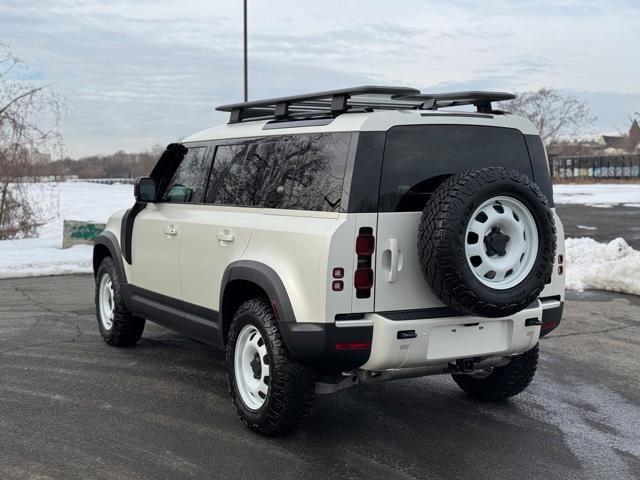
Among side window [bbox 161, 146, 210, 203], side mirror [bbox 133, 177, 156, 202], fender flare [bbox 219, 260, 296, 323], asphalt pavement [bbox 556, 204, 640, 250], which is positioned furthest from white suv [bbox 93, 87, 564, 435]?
asphalt pavement [bbox 556, 204, 640, 250]

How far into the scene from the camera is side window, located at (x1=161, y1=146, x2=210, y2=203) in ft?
18.0

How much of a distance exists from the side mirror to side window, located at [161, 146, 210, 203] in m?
0.09

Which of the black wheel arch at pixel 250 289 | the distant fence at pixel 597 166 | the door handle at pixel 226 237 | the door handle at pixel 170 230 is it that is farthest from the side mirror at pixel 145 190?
the distant fence at pixel 597 166

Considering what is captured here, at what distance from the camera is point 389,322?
3971 millimetres

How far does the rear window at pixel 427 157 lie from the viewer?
410 centimetres

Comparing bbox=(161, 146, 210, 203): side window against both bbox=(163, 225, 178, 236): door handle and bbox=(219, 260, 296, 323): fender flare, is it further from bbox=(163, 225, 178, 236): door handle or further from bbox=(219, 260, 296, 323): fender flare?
bbox=(219, 260, 296, 323): fender flare

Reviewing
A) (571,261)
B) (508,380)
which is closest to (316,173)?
(508,380)

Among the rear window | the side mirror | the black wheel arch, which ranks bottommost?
the black wheel arch

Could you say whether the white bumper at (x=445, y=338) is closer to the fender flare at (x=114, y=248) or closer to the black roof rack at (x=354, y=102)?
the black roof rack at (x=354, y=102)

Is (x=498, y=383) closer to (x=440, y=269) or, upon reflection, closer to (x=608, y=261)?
(x=440, y=269)

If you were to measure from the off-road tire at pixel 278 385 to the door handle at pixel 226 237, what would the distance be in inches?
19.8

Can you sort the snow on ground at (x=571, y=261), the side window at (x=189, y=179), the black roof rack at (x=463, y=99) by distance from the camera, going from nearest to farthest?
the black roof rack at (x=463, y=99) < the side window at (x=189, y=179) < the snow on ground at (x=571, y=261)

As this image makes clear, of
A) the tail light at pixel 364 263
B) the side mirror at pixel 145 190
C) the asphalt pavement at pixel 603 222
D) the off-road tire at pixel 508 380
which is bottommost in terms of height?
the off-road tire at pixel 508 380

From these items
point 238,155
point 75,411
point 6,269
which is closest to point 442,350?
point 238,155
